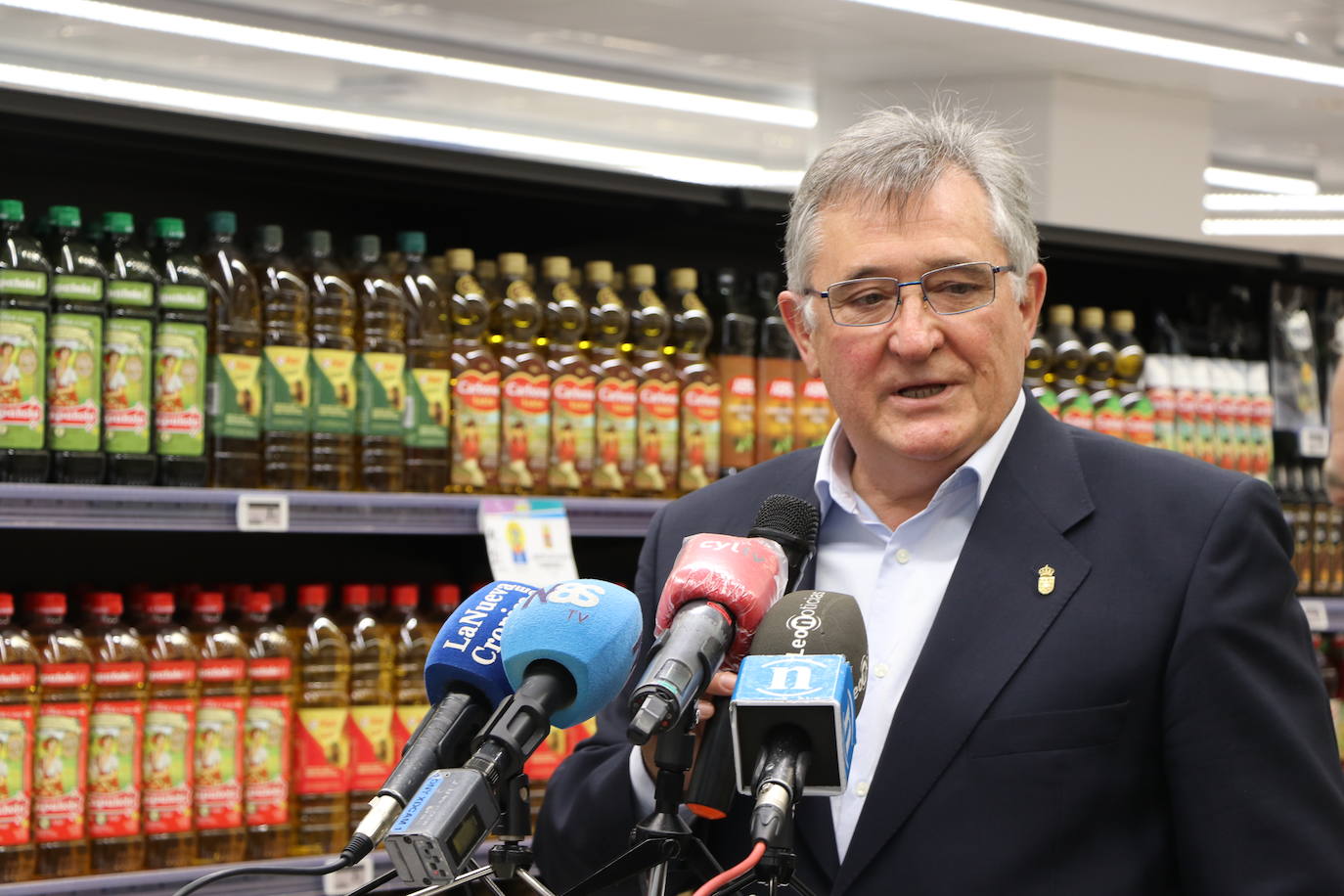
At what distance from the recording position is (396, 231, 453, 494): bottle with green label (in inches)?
132

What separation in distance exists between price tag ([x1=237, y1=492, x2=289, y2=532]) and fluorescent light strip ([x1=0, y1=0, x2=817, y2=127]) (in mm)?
2828

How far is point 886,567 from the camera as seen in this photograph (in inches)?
75.8

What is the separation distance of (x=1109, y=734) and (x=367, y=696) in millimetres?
2109

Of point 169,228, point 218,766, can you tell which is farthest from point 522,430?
point 218,766

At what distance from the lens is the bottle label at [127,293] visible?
3.03m

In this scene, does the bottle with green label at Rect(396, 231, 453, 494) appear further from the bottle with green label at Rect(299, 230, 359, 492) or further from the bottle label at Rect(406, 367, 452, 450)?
the bottle with green label at Rect(299, 230, 359, 492)

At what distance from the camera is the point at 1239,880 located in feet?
5.22

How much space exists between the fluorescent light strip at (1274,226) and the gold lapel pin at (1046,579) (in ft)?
25.2

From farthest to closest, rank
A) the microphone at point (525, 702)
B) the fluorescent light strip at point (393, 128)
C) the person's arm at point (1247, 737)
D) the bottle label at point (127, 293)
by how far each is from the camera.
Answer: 1. the fluorescent light strip at point (393, 128)
2. the bottle label at point (127, 293)
3. the person's arm at point (1247, 737)
4. the microphone at point (525, 702)

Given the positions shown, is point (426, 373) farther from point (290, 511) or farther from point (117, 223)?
point (117, 223)

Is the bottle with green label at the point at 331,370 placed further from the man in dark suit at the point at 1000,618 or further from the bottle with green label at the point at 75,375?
the man in dark suit at the point at 1000,618

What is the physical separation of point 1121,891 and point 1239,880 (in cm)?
13

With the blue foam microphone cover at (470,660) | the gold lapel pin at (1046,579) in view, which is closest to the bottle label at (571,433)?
the gold lapel pin at (1046,579)

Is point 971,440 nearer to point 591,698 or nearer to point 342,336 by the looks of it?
point 591,698
